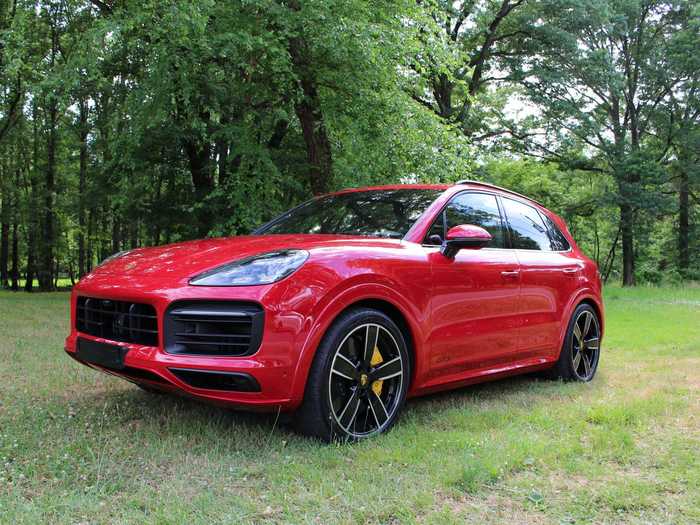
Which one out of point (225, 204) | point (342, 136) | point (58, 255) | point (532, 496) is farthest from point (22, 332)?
point (58, 255)

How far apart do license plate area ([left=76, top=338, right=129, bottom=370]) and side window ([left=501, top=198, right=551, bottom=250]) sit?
304 cm

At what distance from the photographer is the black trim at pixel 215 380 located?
312cm

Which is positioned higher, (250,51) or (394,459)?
(250,51)

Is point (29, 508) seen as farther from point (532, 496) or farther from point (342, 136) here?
point (342, 136)

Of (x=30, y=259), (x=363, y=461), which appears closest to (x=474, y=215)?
(x=363, y=461)

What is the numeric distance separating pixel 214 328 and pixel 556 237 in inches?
142

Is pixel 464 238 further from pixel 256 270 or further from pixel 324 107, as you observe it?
pixel 324 107

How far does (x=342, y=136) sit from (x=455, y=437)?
27.0ft

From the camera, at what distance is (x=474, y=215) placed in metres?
4.71

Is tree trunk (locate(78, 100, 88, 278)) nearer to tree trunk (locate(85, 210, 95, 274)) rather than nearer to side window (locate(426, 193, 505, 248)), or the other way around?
tree trunk (locate(85, 210, 95, 274))

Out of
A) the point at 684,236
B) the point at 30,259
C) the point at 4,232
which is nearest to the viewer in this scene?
the point at 684,236

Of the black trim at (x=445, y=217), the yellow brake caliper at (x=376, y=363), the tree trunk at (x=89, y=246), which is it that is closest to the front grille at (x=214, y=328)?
the yellow brake caliper at (x=376, y=363)

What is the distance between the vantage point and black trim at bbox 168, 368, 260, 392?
10.3 feet

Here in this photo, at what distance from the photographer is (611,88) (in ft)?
65.1
